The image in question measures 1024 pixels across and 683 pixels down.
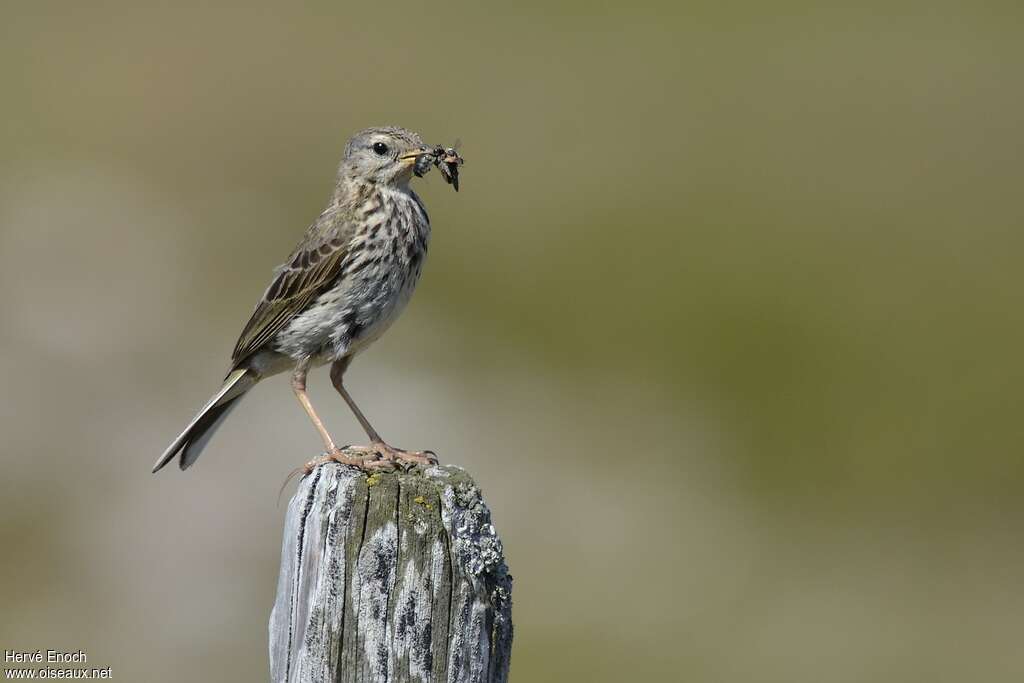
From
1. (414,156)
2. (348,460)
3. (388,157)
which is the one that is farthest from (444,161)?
(348,460)

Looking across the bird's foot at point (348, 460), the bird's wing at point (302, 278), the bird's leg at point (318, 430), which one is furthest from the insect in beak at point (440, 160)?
the bird's foot at point (348, 460)

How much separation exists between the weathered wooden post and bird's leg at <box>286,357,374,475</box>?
1033mm

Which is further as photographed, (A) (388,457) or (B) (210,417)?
(B) (210,417)

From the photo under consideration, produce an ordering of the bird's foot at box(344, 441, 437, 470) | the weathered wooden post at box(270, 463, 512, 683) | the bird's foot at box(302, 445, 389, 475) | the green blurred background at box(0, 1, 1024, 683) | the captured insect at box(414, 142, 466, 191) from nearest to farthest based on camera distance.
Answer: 1. the weathered wooden post at box(270, 463, 512, 683)
2. the bird's foot at box(302, 445, 389, 475)
3. the bird's foot at box(344, 441, 437, 470)
4. the captured insect at box(414, 142, 466, 191)
5. the green blurred background at box(0, 1, 1024, 683)

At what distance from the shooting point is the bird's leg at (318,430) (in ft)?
→ 21.8

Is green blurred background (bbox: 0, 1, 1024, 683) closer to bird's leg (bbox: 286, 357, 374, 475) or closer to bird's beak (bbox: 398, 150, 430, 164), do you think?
bird's leg (bbox: 286, 357, 374, 475)

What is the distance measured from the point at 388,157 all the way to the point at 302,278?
2.89 ft

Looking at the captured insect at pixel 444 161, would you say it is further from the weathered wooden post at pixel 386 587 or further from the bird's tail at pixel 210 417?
the weathered wooden post at pixel 386 587

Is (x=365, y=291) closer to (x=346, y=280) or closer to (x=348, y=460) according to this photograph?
(x=346, y=280)

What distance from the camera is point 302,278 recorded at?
27.4ft

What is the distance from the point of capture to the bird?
8188 mm

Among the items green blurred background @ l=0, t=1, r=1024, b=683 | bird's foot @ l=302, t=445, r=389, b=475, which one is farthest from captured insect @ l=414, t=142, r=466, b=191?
green blurred background @ l=0, t=1, r=1024, b=683

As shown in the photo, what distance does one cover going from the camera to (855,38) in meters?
26.3

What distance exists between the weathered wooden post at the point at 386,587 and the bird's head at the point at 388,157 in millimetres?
3630
